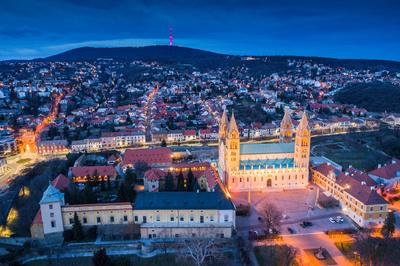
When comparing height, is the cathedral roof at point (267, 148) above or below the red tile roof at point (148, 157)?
Result: above

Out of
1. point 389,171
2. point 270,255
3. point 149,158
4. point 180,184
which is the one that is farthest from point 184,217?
Answer: point 389,171

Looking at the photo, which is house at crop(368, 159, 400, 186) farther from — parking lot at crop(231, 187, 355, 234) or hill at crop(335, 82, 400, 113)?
hill at crop(335, 82, 400, 113)

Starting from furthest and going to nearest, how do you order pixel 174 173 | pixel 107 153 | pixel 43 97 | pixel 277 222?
1. pixel 43 97
2. pixel 107 153
3. pixel 174 173
4. pixel 277 222

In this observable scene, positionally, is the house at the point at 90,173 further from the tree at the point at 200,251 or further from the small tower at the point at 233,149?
the tree at the point at 200,251

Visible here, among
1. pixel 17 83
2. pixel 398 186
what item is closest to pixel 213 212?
pixel 398 186

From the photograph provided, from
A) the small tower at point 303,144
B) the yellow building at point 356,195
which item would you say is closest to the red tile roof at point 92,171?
the small tower at point 303,144

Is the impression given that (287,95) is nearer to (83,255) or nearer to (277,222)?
(277,222)

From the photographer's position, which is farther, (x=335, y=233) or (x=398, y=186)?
(x=398, y=186)

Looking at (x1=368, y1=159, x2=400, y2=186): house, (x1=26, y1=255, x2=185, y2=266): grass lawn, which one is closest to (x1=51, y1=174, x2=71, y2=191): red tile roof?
(x1=26, y1=255, x2=185, y2=266): grass lawn
